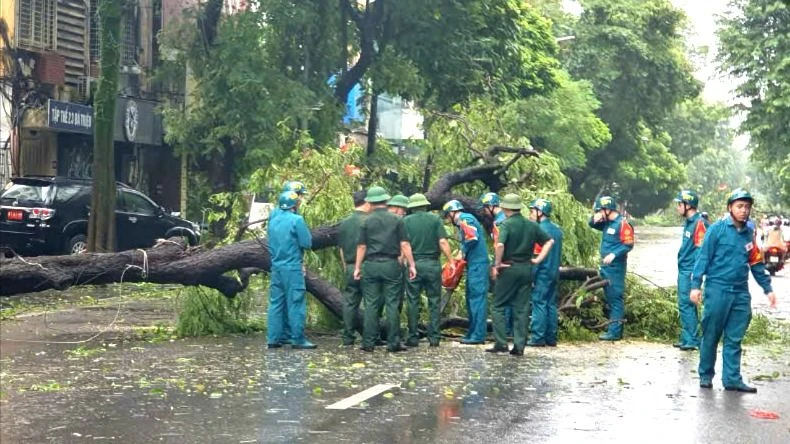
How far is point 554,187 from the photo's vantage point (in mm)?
17375

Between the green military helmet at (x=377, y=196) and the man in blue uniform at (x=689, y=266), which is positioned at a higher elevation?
the green military helmet at (x=377, y=196)

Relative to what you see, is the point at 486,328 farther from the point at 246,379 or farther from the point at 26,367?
the point at 26,367

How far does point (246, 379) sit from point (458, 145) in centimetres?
800

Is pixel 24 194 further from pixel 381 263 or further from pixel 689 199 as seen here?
pixel 689 199

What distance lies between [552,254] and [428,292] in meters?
1.66

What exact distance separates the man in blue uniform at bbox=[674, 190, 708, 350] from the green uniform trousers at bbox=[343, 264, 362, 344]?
376 centimetres

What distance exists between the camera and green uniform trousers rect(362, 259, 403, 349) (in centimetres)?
1373

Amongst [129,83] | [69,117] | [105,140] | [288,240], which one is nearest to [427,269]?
[288,240]

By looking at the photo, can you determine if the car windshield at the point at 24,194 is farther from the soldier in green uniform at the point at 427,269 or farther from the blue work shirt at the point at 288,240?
the soldier in green uniform at the point at 427,269

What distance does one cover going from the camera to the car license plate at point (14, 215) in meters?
24.4

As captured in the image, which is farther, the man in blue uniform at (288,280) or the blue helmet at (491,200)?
the blue helmet at (491,200)

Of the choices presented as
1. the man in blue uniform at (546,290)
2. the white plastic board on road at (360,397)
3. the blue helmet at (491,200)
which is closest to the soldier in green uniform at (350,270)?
the blue helmet at (491,200)

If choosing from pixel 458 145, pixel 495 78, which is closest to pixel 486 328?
pixel 458 145

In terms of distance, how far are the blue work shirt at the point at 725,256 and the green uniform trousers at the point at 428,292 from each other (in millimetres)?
3808
